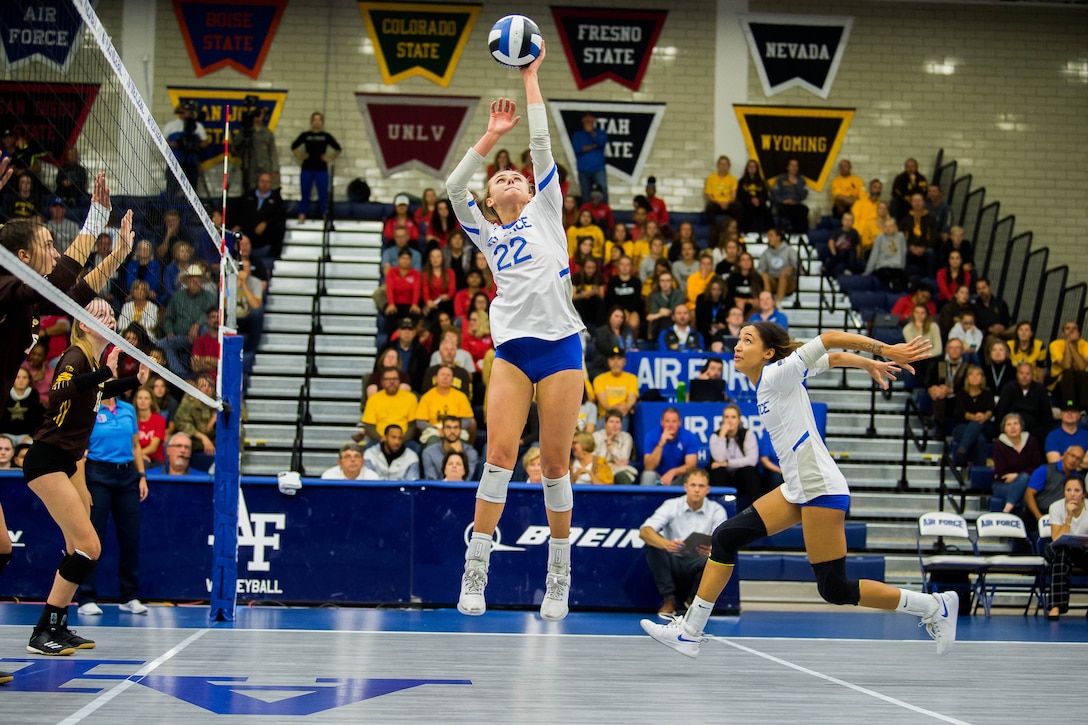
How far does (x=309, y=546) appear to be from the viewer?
1171cm

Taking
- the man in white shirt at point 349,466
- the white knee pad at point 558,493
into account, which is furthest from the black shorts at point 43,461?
the man in white shirt at point 349,466

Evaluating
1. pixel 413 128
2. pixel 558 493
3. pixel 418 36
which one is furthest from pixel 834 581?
pixel 418 36

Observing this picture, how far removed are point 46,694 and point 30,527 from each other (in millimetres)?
6192

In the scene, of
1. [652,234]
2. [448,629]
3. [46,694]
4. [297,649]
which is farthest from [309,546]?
[652,234]

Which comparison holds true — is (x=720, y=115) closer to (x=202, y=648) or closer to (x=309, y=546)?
(x=309, y=546)

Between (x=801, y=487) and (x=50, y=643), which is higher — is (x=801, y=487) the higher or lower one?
the higher one

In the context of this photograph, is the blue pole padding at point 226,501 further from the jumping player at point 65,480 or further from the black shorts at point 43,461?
the black shorts at point 43,461

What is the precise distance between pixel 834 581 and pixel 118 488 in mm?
6608

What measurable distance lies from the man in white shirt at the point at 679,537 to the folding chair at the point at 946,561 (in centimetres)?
284

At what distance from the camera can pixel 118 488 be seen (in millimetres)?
10664

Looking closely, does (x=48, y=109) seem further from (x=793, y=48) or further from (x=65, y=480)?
(x=793, y=48)

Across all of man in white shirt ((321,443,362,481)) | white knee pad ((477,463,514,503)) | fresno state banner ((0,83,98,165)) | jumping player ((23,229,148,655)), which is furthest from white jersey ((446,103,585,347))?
fresno state banner ((0,83,98,165))

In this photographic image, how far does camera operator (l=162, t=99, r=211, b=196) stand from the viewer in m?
19.9

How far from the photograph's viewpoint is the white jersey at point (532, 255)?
6465 mm
